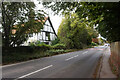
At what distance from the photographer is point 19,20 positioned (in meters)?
15.1

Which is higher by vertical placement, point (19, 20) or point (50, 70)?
point (19, 20)

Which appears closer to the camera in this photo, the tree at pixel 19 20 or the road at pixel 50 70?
the road at pixel 50 70

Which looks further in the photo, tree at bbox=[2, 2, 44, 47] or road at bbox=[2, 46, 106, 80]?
tree at bbox=[2, 2, 44, 47]

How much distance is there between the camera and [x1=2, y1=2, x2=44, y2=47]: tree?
557 inches

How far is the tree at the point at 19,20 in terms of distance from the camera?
14.1 meters

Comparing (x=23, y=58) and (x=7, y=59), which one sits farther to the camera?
(x=23, y=58)

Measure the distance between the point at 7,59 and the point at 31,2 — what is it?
24.3 feet

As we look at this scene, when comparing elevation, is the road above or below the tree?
below

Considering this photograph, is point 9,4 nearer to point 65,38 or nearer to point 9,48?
point 9,48

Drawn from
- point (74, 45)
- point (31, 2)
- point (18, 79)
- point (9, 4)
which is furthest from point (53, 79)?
point (74, 45)

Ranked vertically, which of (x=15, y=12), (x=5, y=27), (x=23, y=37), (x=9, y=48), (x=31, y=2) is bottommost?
(x=9, y=48)

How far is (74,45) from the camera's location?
37344mm

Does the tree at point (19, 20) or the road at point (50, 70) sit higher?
the tree at point (19, 20)

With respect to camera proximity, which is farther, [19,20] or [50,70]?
[19,20]
